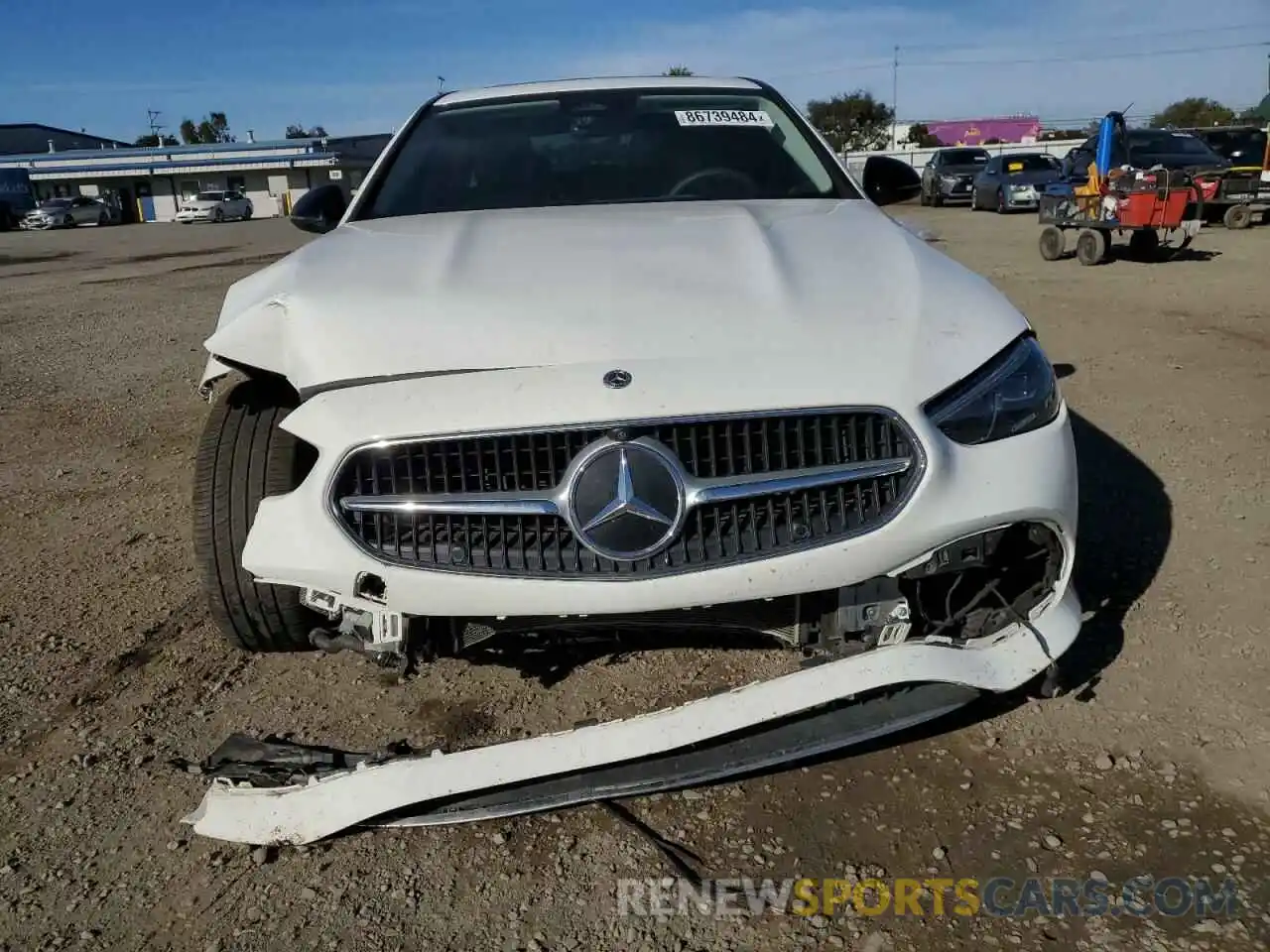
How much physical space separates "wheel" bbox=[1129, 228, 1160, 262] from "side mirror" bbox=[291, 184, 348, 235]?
10.6 metres

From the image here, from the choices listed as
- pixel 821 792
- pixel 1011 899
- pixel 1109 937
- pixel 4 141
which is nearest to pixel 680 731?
pixel 821 792

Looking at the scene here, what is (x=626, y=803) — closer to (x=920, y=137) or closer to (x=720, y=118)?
(x=720, y=118)

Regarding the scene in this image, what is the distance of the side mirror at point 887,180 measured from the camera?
12.2ft

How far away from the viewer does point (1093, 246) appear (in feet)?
38.0

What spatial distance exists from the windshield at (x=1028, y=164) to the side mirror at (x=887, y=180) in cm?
2051

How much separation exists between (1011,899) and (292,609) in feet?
5.44

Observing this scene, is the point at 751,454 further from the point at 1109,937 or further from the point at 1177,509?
the point at 1177,509

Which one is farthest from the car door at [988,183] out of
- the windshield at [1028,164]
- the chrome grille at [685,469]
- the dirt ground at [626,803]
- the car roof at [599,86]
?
the chrome grille at [685,469]

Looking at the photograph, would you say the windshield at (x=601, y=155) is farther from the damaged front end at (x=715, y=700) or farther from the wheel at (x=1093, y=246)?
the wheel at (x=1093, y=246)

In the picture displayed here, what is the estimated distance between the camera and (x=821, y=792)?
7.49ft

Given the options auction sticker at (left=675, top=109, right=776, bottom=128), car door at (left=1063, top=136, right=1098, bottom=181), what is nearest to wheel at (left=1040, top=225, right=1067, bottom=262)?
car door at (left=1063, top=136, right=1098, bottom=181)

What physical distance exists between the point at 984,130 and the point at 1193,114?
12.9m

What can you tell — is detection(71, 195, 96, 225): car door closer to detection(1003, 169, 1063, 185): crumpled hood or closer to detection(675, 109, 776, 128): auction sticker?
detection(1003, 169, 1063, 185): crumpled hood

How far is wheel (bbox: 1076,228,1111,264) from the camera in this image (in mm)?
11555
